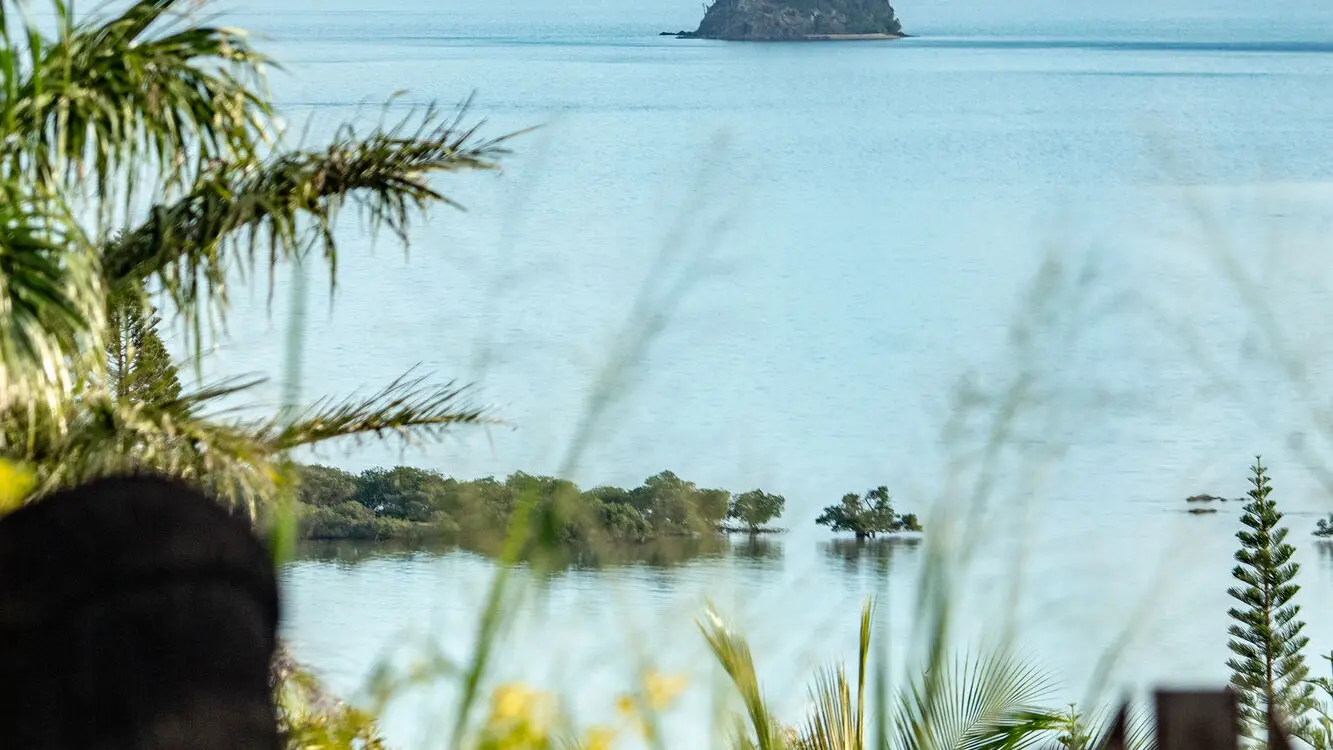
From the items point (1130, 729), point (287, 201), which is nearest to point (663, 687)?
point (1130, 729)

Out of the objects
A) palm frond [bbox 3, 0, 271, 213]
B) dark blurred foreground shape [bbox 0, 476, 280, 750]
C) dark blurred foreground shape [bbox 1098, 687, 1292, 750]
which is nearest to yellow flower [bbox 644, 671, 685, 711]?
dark blurred foreground shape [bbox 1098, 687, 1292, 750]

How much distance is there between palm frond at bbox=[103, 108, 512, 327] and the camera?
4500 mm

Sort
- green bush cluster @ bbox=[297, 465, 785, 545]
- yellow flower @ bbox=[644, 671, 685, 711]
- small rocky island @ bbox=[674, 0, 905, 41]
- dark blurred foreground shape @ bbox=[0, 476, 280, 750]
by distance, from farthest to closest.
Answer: small rocky island @ bbox=[674, 0, 905, 41] → yellow flower @ bbox=[644, 671, 685, 711] → green bush cluster @ bbox=[297, 465, 785, 545] → dark blurred foreground shape @ bbox=[0, 476, 280, 750]

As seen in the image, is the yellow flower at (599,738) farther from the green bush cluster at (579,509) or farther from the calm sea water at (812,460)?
the green bush cluster at (579,509)

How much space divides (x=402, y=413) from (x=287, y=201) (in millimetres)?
848

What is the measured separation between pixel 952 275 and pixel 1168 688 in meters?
43.7

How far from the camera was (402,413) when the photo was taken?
427 cm

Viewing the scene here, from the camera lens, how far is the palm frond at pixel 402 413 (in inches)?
166

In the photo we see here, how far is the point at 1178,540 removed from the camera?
131cm

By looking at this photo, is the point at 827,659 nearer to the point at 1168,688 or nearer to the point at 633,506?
the point at 633,506

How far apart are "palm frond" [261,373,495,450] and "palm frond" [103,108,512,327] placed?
0.53m

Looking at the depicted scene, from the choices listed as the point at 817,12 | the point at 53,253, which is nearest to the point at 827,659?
the point at 53,253

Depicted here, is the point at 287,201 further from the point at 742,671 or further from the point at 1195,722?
the point at 1195,722

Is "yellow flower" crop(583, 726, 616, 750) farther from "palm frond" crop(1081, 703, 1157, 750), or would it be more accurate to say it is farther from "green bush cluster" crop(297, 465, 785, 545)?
"palm frond" crop(1081, 703, 1157, 750)
